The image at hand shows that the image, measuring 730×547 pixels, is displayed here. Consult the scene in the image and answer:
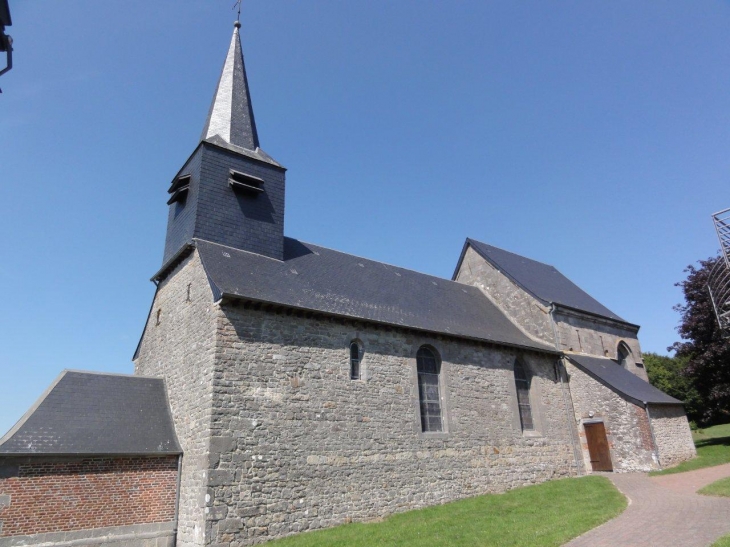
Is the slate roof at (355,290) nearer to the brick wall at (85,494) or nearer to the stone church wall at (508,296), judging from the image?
the stone church wall at (508,296)

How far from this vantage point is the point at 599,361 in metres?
17.7

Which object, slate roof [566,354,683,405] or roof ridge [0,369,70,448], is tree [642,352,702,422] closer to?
slate roof [566,354,683,405]

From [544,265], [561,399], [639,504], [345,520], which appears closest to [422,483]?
[345,520]

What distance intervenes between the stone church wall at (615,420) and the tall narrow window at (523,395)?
2.19 metres

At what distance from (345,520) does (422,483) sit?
234 cm

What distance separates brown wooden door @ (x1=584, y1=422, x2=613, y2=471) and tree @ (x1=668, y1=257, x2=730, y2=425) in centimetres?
522

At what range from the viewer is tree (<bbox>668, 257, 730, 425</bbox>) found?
17.2m

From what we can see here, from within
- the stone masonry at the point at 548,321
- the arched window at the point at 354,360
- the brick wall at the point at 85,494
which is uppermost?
the stone masonry at the point at 548,321

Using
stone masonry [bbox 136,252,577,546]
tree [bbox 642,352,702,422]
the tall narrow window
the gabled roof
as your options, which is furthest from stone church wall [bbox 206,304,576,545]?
tree [bbox 642,352,702,422]

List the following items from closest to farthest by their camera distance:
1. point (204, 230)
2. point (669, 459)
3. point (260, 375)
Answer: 1. point (260, 375)
2. point (204, 230)
3. point (669, 459)

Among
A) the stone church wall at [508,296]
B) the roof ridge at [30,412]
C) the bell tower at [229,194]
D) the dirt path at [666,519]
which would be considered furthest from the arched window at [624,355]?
the roof ridge at [30,412]

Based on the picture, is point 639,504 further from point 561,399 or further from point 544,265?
point 544,265

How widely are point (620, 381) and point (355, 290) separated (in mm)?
10147

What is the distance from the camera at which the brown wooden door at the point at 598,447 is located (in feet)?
49.8
